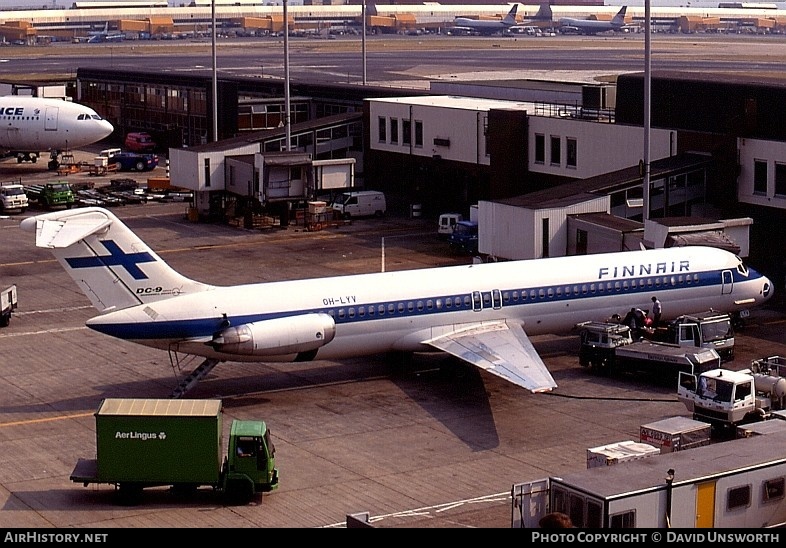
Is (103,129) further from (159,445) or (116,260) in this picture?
(159,445)

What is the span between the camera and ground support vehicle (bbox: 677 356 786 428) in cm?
3850

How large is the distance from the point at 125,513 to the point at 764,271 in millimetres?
39975

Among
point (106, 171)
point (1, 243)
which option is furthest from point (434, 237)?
point (106, 171)

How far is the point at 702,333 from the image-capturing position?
48438 mm

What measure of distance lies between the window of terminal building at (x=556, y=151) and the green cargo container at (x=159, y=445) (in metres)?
43.1

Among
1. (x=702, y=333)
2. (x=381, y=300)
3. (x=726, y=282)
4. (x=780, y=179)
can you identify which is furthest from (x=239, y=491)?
(x=780, y=179)

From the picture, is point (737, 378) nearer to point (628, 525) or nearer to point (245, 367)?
point (628, 525)

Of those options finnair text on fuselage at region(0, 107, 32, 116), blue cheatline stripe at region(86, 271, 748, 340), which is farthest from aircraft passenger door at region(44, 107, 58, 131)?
blue cheatline stripe at region(86, 271, 748, 340)

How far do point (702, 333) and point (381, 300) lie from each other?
12.4 metres

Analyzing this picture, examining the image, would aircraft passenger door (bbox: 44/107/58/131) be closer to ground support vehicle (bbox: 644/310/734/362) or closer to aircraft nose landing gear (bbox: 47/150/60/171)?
aircraft nose landing gear (bbox: 47/150/60/171)

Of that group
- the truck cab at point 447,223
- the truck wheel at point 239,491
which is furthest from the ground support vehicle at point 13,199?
the truck wheel at point 239,491

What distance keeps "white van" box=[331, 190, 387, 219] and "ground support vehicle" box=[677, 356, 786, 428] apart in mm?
44385

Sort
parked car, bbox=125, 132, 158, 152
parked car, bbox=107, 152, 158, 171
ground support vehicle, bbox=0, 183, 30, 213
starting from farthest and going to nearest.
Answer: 1. parked car, bbox=125, 132, 158, 152
2. parked car, bbox=107, 152, 158, 171
3. ground support vehicle, bbox=0, 183, 30, 213

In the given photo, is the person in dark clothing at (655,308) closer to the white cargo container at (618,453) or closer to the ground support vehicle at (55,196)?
the white cargo container at (618,453)
